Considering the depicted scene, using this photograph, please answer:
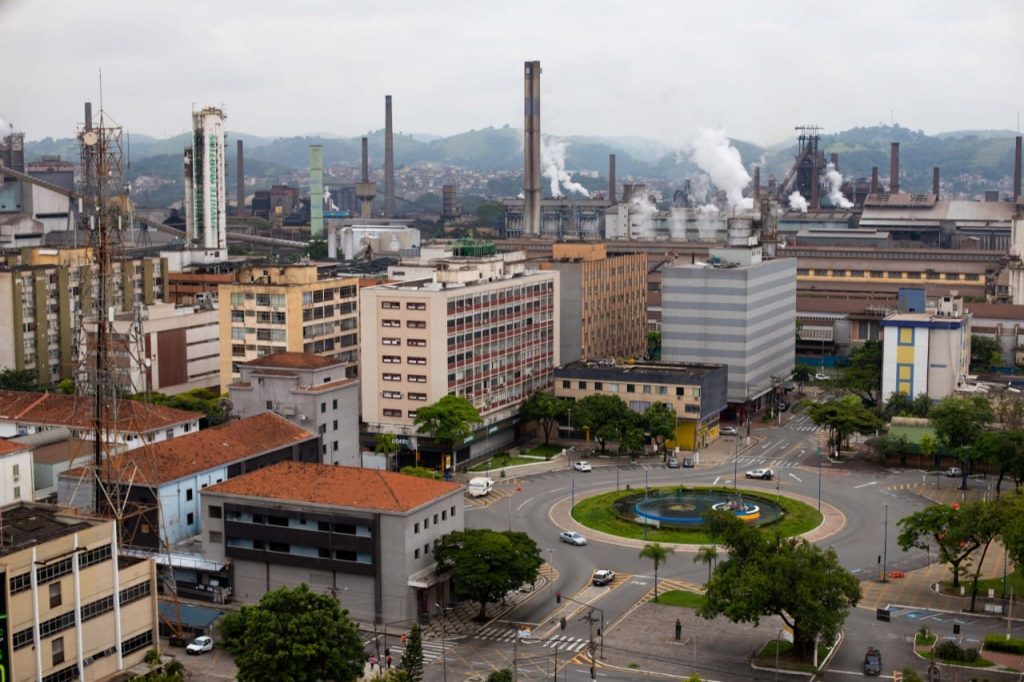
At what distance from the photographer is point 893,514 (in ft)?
119

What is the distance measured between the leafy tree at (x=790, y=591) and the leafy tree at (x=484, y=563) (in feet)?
13.1

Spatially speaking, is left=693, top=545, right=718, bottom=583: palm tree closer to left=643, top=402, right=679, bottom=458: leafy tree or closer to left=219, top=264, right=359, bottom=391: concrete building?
left=643, top=402, right=679, bottom=458: leafy tree

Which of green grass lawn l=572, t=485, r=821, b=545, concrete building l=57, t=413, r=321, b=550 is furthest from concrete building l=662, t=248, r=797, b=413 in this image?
concrete building l=57, t=413, r=321, b=550

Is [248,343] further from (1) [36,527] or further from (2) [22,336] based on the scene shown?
(1) [36,527]

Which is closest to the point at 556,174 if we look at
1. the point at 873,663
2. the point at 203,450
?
the point at 203,450

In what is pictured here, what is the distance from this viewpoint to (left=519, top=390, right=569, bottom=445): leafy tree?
44719 mm

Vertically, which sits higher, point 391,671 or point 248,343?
point 248,343

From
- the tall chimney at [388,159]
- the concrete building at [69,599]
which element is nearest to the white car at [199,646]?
the concrete building at [69,599]

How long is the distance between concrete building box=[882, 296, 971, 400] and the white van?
15692 mm

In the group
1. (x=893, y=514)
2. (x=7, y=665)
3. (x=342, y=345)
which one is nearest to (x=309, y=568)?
(x=7, y=665)

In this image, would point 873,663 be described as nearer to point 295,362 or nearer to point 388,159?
point 295,362

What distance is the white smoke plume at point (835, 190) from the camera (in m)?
114

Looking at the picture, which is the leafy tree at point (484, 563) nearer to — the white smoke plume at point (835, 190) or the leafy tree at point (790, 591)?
the leafy tree at point (790, 591)

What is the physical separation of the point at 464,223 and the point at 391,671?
106635 millimetres
